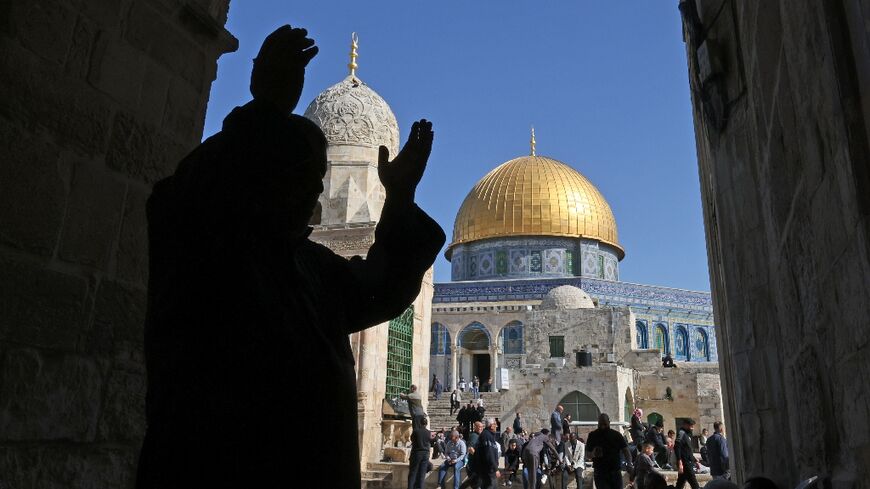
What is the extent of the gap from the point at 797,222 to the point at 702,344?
33.3m

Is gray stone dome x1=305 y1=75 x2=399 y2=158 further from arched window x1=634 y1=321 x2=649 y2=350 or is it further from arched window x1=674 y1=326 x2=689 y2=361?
arched window x1=674 y1=326 x2=689 y2=361

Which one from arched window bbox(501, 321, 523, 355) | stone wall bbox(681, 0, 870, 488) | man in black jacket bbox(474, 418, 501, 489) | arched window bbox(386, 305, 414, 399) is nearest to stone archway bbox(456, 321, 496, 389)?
arched window bbox(501, 321, 523, 355)

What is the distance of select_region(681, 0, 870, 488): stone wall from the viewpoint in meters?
1.42

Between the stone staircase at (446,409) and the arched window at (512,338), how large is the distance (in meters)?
5.92

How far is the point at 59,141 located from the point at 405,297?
4.91ft

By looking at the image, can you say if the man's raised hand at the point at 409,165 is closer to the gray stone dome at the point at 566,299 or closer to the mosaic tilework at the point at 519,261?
the gray stone dome at the point at 566,299

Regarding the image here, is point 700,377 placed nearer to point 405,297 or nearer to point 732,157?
point 732,157

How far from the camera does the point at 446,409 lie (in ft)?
69.9

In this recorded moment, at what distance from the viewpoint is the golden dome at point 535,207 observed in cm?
3322

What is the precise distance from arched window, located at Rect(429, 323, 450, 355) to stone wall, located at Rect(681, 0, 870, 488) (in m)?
26.9

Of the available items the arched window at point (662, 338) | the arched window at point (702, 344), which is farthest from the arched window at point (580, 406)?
the arched window at point (702, 344)

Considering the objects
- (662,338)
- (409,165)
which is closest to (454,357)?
(662,338)

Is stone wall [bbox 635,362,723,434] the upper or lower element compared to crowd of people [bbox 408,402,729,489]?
upper

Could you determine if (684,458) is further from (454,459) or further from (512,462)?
(512,462)
